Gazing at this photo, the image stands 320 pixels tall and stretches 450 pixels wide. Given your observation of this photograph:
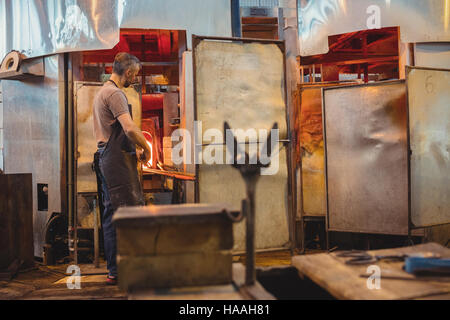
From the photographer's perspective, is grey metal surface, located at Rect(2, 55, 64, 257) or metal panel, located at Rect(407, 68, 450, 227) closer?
metal panel, located at Rect(407, 68, 450, 227)

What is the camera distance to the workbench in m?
1.96

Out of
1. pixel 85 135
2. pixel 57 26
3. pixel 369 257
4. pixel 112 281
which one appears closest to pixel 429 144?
pixel 369 257

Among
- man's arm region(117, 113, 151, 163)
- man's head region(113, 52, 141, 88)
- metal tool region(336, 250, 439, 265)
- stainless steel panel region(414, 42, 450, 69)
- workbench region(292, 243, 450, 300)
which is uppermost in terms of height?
stainless steel panel region(414, 42, 450, 69)

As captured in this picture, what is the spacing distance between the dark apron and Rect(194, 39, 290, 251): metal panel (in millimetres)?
812

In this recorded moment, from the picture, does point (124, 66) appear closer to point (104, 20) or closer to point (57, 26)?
point (104, 20)

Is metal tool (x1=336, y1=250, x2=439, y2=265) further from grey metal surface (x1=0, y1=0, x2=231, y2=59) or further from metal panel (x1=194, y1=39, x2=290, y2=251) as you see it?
grey metal surface (x1=0, y1=0, x2=231, y2=59)

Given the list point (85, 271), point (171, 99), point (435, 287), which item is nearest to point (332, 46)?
point (171, 99)

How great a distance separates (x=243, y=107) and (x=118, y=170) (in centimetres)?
160

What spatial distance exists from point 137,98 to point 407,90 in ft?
12.1

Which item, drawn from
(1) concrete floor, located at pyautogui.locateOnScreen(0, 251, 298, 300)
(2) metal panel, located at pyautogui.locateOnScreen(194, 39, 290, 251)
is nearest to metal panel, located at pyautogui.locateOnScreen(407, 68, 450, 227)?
(2) metal panel, located at pyautogui.locateOnScreen(194, 39, 290, 251)

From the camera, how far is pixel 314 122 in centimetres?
604

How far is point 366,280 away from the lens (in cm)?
215

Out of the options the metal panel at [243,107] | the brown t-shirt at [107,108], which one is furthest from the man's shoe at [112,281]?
the brown t-shirt at [107,108]

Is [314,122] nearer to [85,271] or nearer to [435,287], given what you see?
[85,271]
